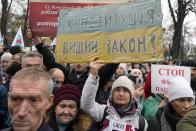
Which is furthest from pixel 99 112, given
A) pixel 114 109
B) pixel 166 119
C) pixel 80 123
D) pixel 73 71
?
pixel 73 71

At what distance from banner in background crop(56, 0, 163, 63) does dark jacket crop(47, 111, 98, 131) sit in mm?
913

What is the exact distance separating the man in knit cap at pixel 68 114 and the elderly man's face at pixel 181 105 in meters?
0.81

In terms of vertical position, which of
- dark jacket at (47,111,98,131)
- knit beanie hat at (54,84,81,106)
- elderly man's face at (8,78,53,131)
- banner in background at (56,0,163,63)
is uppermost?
banner in background at (56,0,163,63)

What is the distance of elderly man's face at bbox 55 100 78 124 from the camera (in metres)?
3.98

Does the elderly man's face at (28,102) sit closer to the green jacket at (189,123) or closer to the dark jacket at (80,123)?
the green jacket at (189,123)

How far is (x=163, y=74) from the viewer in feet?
17.4

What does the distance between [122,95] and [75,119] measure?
21.1 inches

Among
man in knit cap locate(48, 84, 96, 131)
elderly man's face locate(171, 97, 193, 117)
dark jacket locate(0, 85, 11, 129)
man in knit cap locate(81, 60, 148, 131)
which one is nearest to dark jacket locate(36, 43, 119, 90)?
man in knit cap locate(81, 60, 148, 131)

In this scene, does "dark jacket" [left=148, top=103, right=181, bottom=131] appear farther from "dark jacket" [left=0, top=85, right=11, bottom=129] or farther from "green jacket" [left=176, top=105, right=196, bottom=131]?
"dark jacket" [left=0, top=85, right=11, bottom=129]

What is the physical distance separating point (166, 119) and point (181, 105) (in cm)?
22

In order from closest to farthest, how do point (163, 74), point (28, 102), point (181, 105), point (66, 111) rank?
point (28, 102)
point (66, 111)
point (181, 105)
point (163, 74)

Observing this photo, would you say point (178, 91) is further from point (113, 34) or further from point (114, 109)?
point (113, 34)

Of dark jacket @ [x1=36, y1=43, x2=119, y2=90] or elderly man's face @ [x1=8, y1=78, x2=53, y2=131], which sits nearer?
elderly man's face @ [x1=8, y1=78, x2=53, y2=131]

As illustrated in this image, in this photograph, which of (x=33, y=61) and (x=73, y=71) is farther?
(x=73, y=71)
